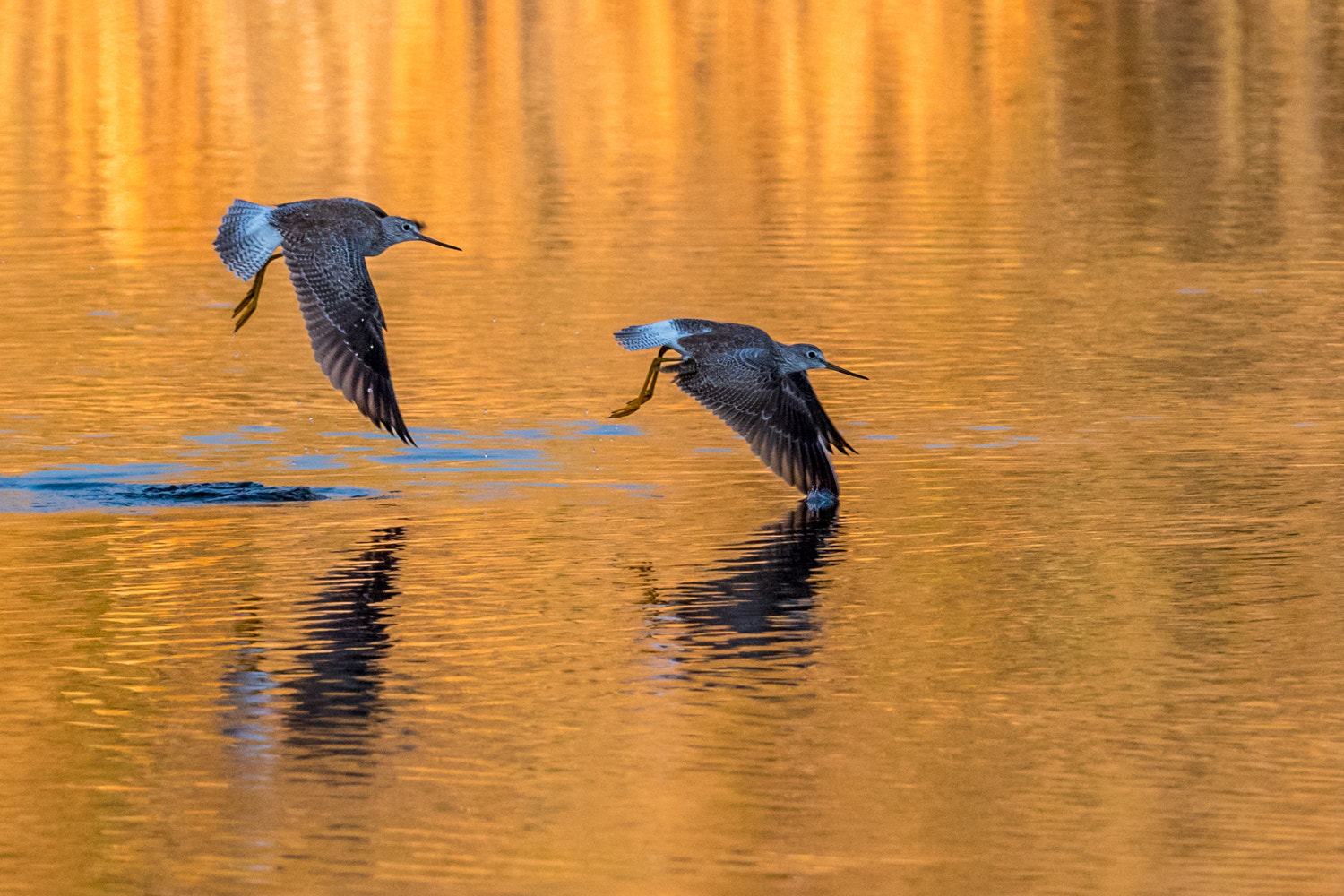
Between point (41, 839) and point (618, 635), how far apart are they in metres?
3.11

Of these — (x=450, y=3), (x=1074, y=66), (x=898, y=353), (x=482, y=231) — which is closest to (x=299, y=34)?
(x=450, y=3)

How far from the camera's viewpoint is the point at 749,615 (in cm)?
1089

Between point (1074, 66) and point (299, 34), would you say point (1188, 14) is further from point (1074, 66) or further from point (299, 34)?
point (299, 34)

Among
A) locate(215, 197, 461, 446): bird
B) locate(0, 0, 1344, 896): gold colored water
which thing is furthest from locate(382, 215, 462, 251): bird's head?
locate(0, 0, 1344, 896): gold colored water

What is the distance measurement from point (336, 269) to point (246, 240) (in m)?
0.60

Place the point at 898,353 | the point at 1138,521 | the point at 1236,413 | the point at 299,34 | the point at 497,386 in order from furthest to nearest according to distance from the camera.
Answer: the point at 299,34
the point at 898,353
the point at 497,386
the point at 1236,413
the point at 1138,521

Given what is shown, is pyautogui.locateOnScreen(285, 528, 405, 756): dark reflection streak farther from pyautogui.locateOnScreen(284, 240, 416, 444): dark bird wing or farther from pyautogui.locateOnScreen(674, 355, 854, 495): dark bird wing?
pyautogui.locateOnScreen(674, 355, 854, 495): dark bird wing

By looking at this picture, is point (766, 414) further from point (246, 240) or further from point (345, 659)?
point (345, 659)

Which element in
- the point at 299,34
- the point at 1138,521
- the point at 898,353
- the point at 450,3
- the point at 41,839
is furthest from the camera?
the point at 450,3

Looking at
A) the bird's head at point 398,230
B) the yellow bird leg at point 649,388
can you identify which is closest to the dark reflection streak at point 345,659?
the bird's head at point 398,230

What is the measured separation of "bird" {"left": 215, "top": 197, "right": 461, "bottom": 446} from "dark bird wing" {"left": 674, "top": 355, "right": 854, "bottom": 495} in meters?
1.80

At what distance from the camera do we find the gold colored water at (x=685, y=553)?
812 centimetres

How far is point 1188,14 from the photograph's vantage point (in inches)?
2186

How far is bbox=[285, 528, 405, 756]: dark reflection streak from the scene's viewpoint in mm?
9125
